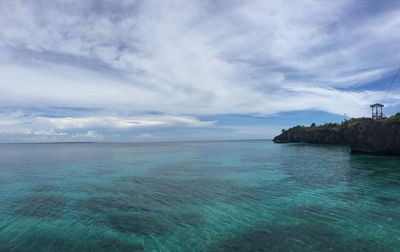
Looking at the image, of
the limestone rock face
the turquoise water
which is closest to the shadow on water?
the turquoise water

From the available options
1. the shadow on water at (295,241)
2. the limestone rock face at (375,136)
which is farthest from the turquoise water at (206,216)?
the limestone rock face at (375,136)

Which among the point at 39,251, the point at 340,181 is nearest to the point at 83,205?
the point at 39,251

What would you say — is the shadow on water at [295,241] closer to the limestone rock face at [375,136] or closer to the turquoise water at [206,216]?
the turquoise water at [206,216]

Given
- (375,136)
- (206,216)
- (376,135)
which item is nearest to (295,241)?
(206,216)

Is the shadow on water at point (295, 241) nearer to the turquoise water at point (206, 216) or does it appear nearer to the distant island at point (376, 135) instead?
the turquoise water at point (206, 216)

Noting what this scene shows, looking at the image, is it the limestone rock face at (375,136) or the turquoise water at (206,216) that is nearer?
the turquoise water at (206,216)

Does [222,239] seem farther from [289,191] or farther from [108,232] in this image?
[289,191]

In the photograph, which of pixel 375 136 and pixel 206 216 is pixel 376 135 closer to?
pixel 375 136

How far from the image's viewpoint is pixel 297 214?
706 inches

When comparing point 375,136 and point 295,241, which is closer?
point 295,241

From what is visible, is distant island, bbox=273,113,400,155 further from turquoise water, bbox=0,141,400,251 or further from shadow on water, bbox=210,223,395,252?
shadow on water, bbox=210,223,395,252

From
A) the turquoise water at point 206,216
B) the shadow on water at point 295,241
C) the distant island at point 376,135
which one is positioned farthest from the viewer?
the distant island at point 376,135

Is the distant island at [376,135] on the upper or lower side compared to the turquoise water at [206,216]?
upper

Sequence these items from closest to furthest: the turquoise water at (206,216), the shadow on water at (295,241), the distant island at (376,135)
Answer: the shadow on water at (295,241), the turquoise water at (206,216), the distant island at (376,135)
